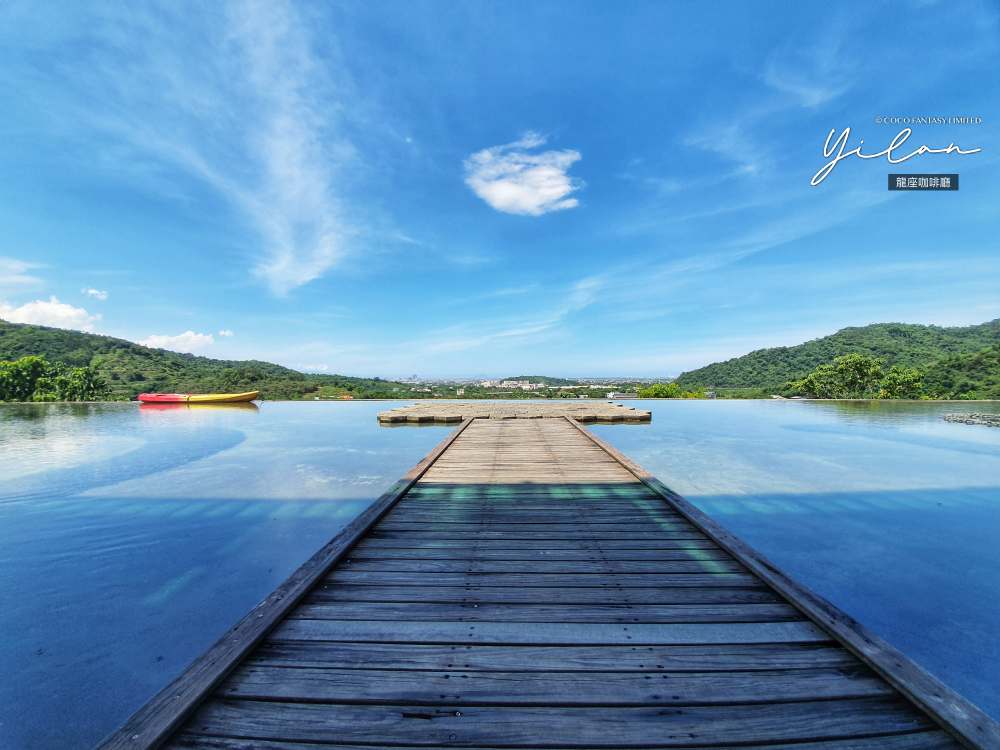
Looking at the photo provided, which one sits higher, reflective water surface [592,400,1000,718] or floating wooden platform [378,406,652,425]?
floating wooden platform [378,406,652,425]

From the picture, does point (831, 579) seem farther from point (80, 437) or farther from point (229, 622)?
point (80, 437)

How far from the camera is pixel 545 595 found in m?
1.62

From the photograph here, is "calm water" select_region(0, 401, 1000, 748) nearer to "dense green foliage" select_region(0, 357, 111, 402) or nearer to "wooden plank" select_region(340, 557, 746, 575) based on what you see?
"wooden plank" select_region(340, 557, 746, 575)

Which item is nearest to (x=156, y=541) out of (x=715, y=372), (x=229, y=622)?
(x=229, y=622)

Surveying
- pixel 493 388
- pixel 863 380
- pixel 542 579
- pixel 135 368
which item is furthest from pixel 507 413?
pixel 135 368

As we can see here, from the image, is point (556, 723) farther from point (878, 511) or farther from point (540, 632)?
point (878, 511)

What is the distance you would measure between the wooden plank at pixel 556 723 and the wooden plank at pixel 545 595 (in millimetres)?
506

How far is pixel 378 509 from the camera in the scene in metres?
2.51

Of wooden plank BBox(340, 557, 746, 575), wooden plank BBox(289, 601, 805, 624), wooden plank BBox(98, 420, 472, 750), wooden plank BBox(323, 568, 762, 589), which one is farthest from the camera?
wooden plank BBox(340, 557, 746, 575)

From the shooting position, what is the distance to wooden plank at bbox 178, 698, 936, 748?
0.98 m

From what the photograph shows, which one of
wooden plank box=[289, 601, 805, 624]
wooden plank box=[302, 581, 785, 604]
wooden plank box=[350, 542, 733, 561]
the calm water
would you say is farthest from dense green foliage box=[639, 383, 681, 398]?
wooden plank box=[289, 601, 805, 624]

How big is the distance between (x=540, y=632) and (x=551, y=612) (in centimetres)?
13

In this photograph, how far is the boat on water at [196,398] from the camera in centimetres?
1059

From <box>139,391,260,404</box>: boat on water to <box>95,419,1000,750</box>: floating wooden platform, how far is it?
37.7 feet
